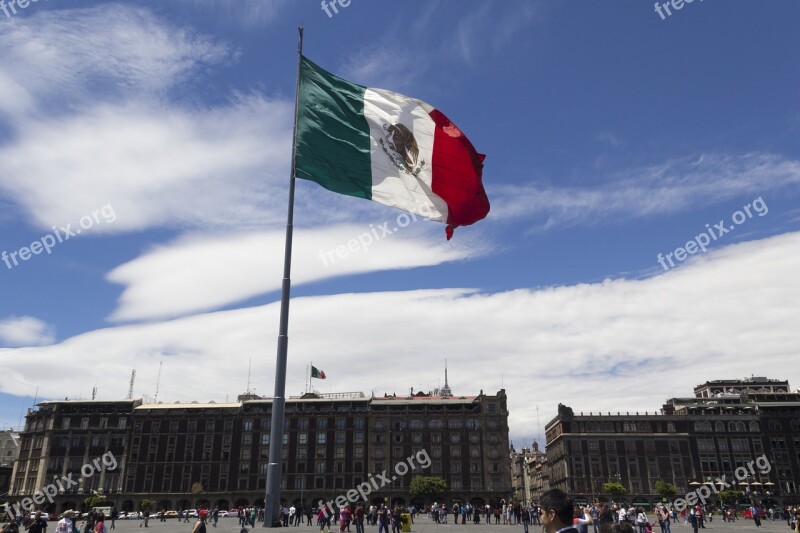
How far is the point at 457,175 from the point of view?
19344 millimetres

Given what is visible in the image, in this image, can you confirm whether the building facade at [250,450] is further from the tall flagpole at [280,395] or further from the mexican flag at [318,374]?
the tall flagpole at [280,395]

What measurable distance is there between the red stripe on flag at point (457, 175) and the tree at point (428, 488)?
79.5 metres

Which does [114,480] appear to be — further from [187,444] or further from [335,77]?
[335,77]

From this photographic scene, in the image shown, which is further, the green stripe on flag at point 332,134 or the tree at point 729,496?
the tree at point 729,496

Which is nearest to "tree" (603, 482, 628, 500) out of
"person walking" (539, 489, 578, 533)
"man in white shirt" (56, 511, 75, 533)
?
"man in white shirt" (56, 511, 75, 533)

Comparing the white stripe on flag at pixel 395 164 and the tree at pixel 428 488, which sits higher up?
the white stripe on flag at pixel 395 164

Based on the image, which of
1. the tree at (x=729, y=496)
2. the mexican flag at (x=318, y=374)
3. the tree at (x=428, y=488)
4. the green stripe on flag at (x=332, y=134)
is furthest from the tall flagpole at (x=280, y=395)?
the tree at (x=729, y=496)

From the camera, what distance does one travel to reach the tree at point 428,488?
91.4 meters

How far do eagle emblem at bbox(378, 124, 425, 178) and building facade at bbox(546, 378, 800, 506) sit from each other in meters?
95.3

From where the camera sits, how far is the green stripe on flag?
18297mm

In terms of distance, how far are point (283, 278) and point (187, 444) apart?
93342 mm

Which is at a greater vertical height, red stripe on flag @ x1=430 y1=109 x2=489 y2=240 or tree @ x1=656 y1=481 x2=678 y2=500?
red stripe on flag @ x1=430 y1=109 x2=489 y2=240

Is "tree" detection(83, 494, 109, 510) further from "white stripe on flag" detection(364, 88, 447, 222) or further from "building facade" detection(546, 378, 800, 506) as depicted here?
"white stripe on flag" detection(364, 88, 447, 222)

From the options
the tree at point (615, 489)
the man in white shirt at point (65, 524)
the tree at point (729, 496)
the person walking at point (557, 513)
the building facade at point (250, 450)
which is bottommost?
the man in white shirt at point (65, 524)
